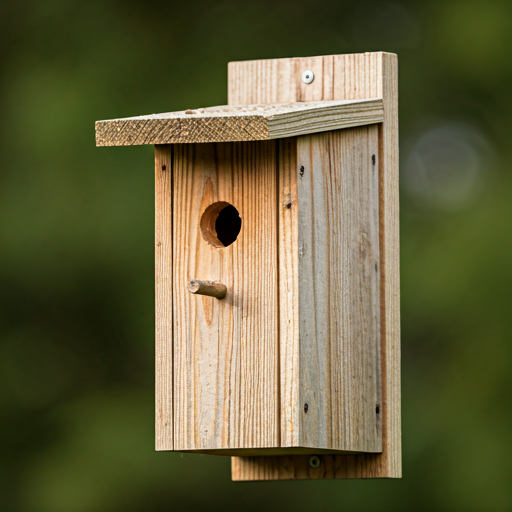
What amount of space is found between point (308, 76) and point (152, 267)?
3.95 meters

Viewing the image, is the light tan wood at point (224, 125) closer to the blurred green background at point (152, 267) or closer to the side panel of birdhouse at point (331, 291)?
the side panel of birdhouse at point (331, 291)

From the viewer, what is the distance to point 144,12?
26.6 ft

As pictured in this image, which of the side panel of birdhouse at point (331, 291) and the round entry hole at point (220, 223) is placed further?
the round entry hole at point (220, 223)

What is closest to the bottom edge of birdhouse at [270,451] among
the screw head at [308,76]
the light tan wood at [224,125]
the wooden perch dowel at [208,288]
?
the wooden perch dowel at [208,288]

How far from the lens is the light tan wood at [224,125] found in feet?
10.1

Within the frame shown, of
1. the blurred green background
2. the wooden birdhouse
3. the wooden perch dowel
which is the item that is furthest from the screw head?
the blurred green background

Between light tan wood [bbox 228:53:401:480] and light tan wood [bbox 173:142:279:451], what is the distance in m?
0.47

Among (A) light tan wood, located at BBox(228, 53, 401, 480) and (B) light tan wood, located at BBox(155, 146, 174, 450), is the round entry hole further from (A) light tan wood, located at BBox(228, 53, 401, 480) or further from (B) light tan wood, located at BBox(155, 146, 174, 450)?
→ (A) light tan wood, located at BBox(228, 53, 401, 480)

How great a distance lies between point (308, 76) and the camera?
3.68 m

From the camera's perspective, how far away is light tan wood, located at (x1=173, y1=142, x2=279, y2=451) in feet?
10.4

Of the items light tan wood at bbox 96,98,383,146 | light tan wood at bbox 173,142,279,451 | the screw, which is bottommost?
the screw

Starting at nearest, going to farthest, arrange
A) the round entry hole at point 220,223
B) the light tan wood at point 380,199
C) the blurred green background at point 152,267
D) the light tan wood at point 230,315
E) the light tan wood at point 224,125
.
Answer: the light tan wood at point 224,125
the light tan wood at point 230,315
the round entry hole at point 220,223
the light tan wood at point 380,199
the blurred green background at point 152,267

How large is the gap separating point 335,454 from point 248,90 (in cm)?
104

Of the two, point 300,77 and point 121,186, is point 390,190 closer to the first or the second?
point 300,77
